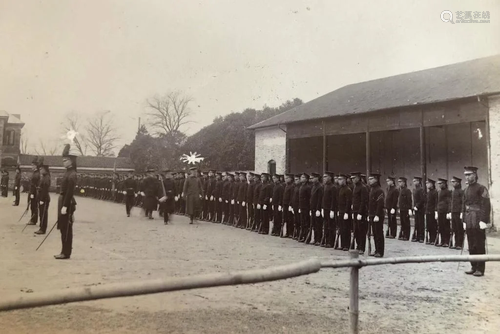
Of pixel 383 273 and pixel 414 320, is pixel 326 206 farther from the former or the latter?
pixel 414 320

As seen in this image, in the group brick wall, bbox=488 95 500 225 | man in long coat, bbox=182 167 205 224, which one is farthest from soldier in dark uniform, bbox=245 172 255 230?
brick wall, bbox=488 95 500 225

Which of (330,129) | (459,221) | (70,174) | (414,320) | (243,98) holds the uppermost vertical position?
(330,129)

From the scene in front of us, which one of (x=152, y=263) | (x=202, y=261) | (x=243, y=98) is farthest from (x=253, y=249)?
(x=243, y=98)

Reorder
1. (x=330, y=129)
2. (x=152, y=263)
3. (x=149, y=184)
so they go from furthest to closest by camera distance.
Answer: (x=330, y=129), (x=149, y=184), (x=152, y=263)

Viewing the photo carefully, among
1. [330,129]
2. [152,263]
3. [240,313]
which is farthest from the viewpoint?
[330,129]

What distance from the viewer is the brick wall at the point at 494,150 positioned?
10484mm

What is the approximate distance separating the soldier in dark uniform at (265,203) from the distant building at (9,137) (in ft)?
18.2

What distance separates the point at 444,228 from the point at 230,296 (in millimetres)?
6063

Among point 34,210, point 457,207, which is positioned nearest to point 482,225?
point 457,207

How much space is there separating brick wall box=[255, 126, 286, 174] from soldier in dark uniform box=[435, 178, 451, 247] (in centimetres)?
1076

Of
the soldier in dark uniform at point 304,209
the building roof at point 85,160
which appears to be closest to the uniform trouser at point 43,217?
the building roof at point 85,160

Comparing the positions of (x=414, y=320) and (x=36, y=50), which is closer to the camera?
(x=414, y=320)

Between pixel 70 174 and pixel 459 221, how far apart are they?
6.66 meters

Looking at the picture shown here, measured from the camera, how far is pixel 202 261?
5.88m
